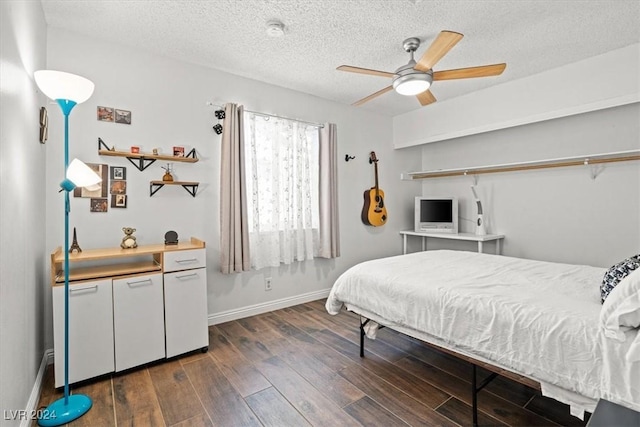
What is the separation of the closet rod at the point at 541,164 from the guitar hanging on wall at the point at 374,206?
0.67 meters

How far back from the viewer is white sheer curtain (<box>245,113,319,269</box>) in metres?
3.26

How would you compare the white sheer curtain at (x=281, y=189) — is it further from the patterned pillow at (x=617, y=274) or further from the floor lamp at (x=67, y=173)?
the patterned pillow at (x=617, y=274)

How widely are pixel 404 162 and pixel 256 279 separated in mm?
2841

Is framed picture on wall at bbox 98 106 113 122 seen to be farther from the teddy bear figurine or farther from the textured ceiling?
the teddy bear figurine

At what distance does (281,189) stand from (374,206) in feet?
4.59

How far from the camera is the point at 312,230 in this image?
3.73 m

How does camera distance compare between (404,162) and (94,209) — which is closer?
(94,209)

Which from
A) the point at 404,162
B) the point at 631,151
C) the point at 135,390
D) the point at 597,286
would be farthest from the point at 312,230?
the point at 631,151

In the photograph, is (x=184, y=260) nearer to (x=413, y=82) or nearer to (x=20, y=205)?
(x=20, y=205)

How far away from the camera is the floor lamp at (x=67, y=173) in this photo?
5.34ft

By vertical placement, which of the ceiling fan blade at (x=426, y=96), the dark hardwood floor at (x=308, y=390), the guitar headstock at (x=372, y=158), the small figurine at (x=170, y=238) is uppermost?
the ceiling fan blade at (x=426, y=96)

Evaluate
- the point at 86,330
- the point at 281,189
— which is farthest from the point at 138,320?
the point at 281,189

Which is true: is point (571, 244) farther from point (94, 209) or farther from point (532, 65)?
point (94, 209)

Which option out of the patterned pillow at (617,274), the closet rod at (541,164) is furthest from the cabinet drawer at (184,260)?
the closet rod at (541,164)
